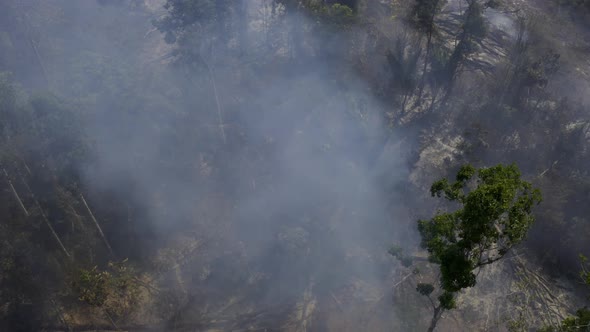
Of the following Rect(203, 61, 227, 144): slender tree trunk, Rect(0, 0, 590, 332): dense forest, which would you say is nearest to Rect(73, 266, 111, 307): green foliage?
Rect(0, 0, 590, 332): dense forest

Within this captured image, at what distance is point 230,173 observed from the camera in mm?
27453

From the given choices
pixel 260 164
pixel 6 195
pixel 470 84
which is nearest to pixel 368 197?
pixel 260 164

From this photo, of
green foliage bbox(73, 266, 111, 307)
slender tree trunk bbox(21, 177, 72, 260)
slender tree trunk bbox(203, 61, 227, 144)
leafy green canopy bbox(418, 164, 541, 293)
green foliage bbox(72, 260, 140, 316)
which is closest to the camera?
leafy green canopy bbox(418, 164, 541, 293)

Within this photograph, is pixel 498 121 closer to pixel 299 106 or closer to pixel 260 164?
pixel 299 106

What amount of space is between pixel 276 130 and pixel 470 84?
16.6 m

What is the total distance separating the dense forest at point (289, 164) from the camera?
811 inches

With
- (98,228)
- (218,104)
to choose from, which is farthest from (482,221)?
(218,104)

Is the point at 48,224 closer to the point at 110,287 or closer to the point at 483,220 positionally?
the point at 110,287

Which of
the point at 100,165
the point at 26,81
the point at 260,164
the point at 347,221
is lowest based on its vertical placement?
the point at 347,221

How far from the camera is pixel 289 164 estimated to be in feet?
90.7

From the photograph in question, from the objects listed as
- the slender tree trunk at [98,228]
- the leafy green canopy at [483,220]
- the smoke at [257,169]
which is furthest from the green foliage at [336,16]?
the leafy green canopy at [483,220]

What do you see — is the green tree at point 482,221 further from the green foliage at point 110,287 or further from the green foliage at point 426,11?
the green foliage at point 426,11

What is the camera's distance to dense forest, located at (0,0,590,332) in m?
20.6

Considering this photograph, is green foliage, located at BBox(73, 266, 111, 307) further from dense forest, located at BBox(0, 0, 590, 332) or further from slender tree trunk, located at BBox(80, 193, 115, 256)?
slender tree trunk, located at BBox(80, 193, 115, 256)
